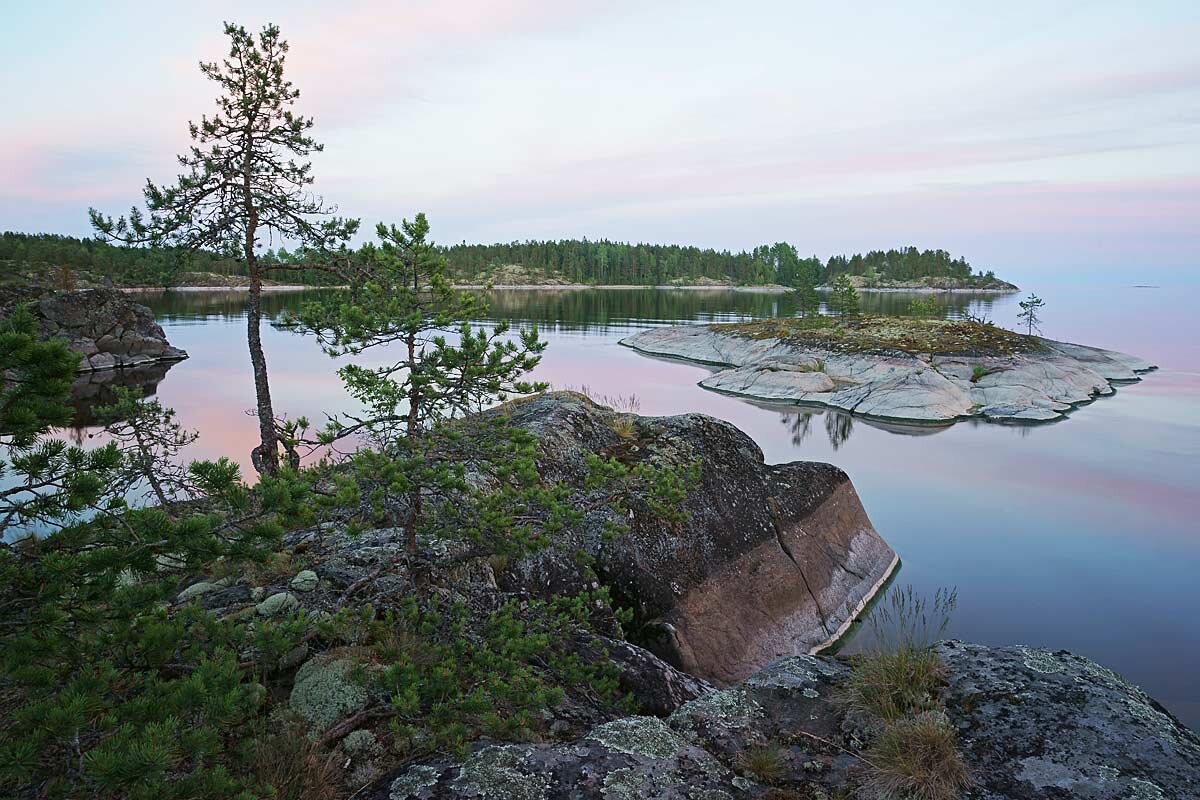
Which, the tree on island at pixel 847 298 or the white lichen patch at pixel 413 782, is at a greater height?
the tree on island at pixel 847 298

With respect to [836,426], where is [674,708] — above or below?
above

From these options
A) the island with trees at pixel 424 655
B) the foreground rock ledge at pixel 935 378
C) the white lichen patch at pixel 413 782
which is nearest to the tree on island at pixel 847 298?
the foreground rock ledge at pixel 935 378

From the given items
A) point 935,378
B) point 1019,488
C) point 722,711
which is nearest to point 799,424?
point 935,378

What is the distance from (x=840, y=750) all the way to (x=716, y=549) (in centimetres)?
745

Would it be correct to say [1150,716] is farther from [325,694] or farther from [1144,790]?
[325,694]

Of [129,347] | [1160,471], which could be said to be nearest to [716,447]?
[1160,471]

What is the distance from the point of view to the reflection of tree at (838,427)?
3703 centimetres

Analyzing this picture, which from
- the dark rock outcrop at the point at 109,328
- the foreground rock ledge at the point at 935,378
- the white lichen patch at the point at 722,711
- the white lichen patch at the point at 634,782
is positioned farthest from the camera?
the dark rock outcrop at the point at 109,328

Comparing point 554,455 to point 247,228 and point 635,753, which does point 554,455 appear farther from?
point 247,228

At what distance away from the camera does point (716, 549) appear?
13047 mm

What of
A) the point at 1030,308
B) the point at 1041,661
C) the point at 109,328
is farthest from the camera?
the point at 1030,308

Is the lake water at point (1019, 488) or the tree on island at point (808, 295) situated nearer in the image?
the lake water at point (1019, 488)

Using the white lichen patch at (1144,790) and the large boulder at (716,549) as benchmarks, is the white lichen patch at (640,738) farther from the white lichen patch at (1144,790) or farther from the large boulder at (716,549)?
the large boulder at (716,549)

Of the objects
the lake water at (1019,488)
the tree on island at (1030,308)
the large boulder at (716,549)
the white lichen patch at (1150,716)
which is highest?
the tree on island at (1030,308)
